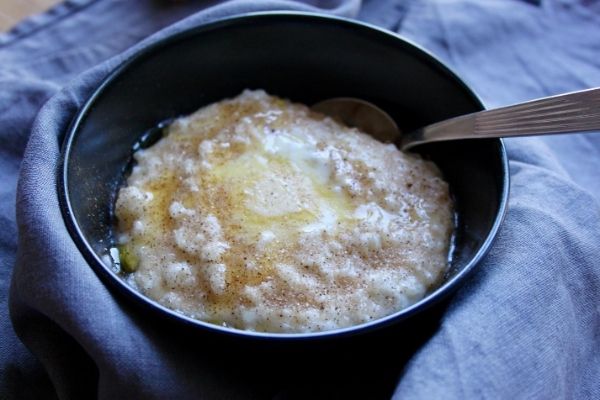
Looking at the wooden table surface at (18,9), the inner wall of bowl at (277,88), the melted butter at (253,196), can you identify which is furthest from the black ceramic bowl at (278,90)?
the wooden table surface at (18,9)

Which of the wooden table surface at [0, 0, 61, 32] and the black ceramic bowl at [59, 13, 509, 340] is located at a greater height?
the wooden table surface at [0, 0, 61, 32]

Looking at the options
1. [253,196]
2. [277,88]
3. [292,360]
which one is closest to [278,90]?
[277,88]

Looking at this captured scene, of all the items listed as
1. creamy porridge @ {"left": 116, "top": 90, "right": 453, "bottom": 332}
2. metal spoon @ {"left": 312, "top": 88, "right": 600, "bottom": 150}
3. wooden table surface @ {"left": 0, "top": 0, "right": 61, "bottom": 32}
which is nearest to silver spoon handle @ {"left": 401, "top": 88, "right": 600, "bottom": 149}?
metal spoon @ {"left": 312, "top": 88, "right": 600, "bottom": 150}

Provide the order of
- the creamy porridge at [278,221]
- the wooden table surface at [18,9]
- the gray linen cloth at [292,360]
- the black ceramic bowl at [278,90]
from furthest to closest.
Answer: the wooden table surface at [18,9] → the black ceramic bowl at [278,90] → the creamy porridge at [278,221] → the gray linen cloth at [292,360]

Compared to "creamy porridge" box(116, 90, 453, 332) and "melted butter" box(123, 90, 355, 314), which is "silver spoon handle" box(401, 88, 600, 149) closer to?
"creamy porridge" box(116, 90, 453, 332)

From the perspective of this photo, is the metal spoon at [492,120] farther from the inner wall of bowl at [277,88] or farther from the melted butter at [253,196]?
the melted butter at [253,196]

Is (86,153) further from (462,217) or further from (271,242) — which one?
(462,217)

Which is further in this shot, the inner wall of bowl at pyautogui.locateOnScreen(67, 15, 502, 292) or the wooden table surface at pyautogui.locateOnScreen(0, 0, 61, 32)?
the wooden table surface at pyautogui.locateOnScreen(0, 0, 61, 32)

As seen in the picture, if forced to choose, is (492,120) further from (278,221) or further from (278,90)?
(278,90)
